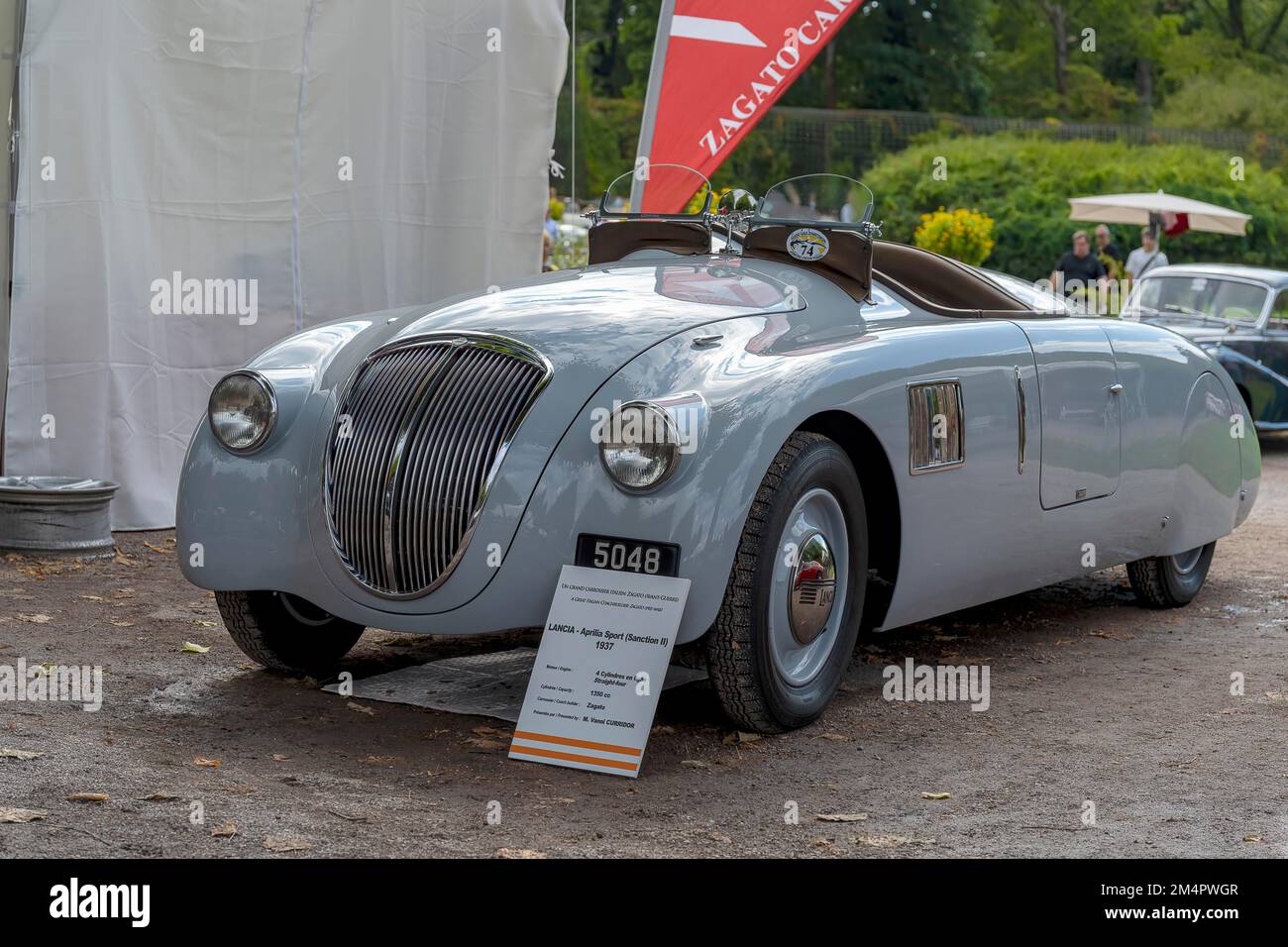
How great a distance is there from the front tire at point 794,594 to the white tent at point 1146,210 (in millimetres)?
19731

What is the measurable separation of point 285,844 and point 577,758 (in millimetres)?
877

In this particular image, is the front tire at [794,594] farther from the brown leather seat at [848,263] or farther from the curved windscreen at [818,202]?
the curved windscreen at [818,202]

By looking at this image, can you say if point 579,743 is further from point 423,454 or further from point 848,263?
point 848,263

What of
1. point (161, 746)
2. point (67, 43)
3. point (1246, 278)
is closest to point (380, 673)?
point (161, 746)

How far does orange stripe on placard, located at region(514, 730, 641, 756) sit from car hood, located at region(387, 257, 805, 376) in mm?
978

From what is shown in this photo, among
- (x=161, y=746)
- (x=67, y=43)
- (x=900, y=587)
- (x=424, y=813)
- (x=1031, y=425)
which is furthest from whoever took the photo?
(x=67, y=43)

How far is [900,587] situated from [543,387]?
1.31 meters

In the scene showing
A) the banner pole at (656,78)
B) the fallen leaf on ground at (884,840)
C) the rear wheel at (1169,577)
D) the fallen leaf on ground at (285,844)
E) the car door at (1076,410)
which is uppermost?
the banner pole at (656,78)

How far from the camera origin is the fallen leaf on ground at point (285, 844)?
3.34 metres

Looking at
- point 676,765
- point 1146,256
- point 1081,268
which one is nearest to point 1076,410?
point 676,765

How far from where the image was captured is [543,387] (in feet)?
14.0
